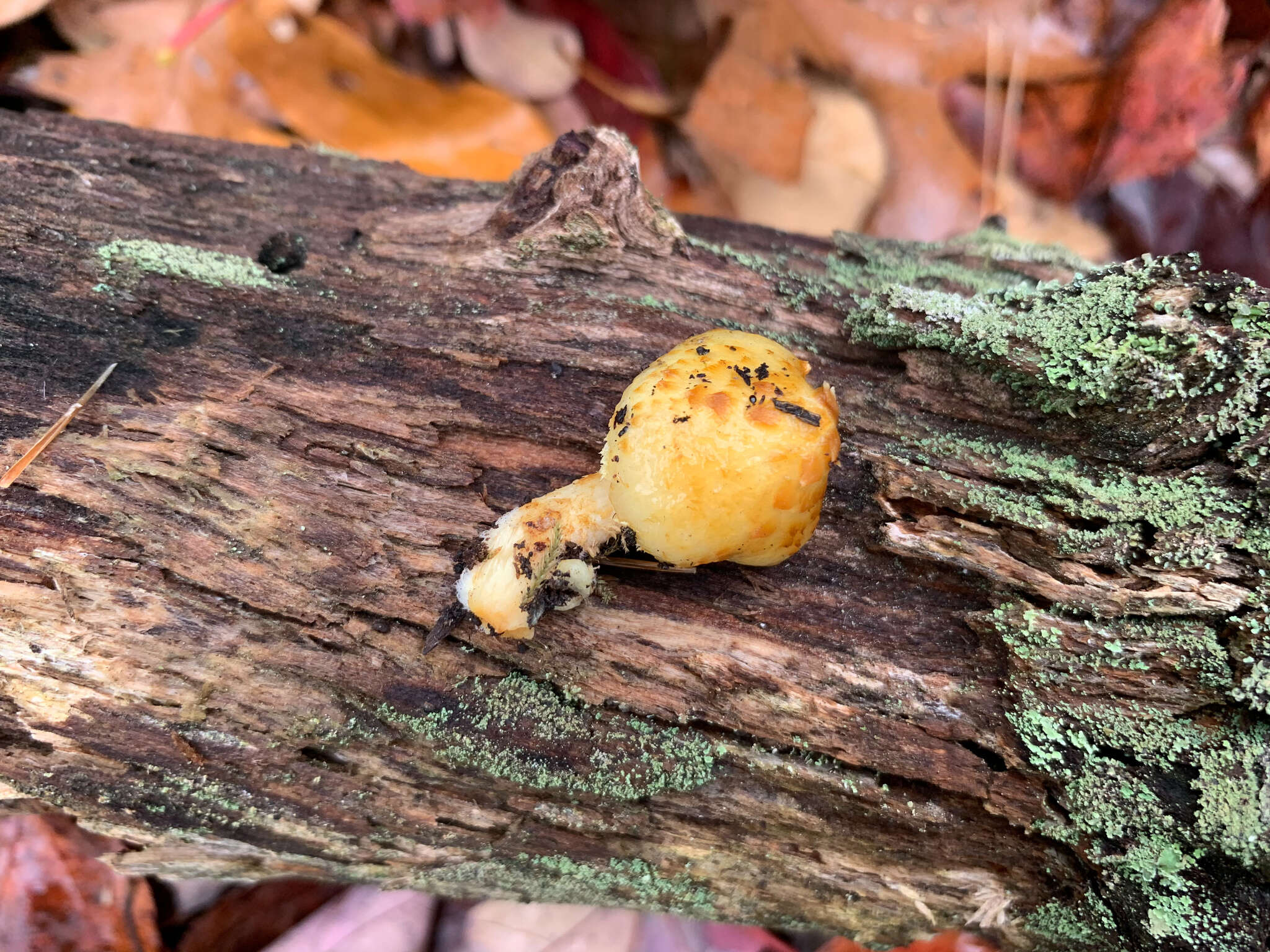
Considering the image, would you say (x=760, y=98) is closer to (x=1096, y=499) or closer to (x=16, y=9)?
(x=1096, y=499)

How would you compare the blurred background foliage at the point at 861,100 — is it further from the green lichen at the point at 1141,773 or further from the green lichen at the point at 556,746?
the green lichen at the point at 1141,773

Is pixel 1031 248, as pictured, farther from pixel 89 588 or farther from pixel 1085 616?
pixel 89 588

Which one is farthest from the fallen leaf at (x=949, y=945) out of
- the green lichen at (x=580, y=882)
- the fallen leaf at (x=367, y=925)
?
the fallen leaf at (x=367, y=925)

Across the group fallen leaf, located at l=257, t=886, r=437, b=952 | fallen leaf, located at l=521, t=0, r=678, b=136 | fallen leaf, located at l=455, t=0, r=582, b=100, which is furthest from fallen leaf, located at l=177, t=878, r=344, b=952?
fallen leaf, located at l=521, t=0, r=678, b=136

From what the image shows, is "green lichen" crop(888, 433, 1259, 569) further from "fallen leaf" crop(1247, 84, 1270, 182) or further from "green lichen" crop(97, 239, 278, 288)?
"fallen leaf" crop(1247, 84, 1270, 182)

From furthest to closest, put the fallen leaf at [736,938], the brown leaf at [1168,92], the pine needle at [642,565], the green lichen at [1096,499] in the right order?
the brown leaf at [1168,92] → the fallen leaf at [736,938] → the pine needle at [642,565] → the green lichen at [1096,499]
